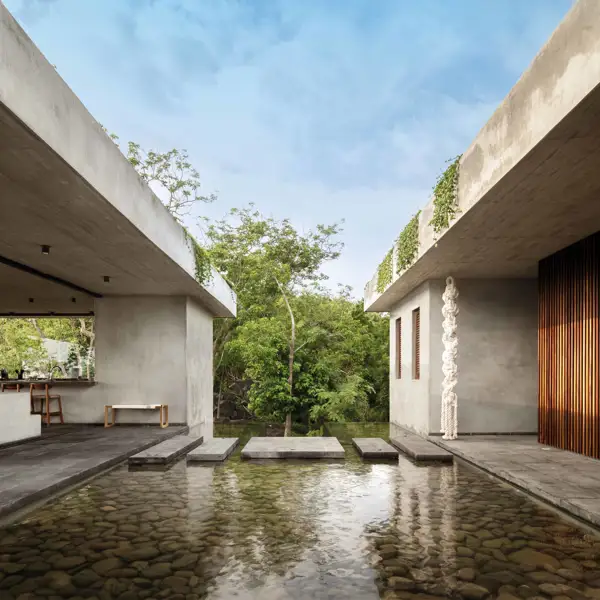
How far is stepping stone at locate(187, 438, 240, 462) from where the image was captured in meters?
8.05

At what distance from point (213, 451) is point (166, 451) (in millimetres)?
636

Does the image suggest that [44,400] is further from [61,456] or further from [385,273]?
[385,273]

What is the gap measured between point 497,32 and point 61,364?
2911 centimetres

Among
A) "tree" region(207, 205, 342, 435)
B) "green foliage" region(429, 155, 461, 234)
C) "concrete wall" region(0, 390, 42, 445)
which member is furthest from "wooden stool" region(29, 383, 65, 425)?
"tree" region(207, 205, 342, 435)

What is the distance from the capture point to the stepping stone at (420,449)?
815cm

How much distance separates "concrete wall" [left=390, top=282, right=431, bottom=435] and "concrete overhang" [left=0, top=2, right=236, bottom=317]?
12.8ft

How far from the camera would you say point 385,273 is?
12.5 m

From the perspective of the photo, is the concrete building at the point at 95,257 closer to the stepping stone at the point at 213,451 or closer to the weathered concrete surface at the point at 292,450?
the stepping stone at the point at 213,451

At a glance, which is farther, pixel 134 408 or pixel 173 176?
pixel 173 176

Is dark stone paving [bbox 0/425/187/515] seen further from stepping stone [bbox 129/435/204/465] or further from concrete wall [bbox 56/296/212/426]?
concrete wall [bbox 56/296/212/426]

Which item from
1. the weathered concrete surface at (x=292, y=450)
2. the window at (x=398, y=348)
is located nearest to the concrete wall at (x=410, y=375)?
the window at (x=398, y=348)

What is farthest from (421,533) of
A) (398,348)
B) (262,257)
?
(262,257)

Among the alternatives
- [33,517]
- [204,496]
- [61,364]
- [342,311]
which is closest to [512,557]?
[204,496]

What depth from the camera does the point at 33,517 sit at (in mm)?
5059
